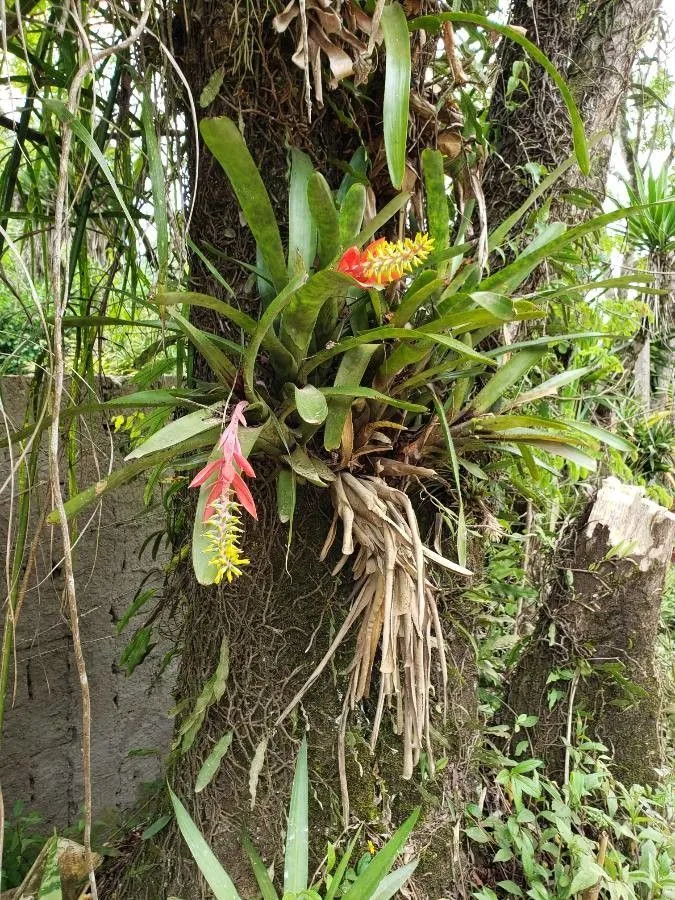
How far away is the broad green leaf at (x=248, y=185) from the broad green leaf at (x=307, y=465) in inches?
8.6

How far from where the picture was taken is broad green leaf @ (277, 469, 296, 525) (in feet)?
2.55

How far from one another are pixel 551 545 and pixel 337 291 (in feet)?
3.16

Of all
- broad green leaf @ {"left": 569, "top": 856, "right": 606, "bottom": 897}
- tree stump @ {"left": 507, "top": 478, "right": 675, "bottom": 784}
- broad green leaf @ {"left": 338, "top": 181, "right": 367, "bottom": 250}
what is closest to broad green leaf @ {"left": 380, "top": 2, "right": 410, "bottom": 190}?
broad green leaf @ {"left": 338, "top": 181, "right": 367, "bottom": 250}

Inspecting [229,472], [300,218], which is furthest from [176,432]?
[300,218]

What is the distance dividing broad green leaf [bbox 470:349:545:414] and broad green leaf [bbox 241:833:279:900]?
687 mm

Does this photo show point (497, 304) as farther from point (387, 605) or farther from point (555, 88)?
point (555, 88)

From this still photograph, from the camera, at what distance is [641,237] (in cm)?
273

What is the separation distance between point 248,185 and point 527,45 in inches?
15.0

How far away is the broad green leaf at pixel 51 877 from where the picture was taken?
74 centimetres

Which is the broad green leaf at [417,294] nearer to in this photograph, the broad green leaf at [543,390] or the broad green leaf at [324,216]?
the broad green leaf at [324,216]

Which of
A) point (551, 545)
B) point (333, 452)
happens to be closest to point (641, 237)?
point (551, 545)

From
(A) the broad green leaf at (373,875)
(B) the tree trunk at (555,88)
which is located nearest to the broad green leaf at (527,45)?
(B) the tree trunk at (555,88)

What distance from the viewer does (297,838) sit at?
791 millimetres

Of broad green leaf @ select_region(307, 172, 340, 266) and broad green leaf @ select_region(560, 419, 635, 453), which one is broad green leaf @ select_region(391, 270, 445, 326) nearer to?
broad green leaf @ select_region(307, 172, 340, 266)
